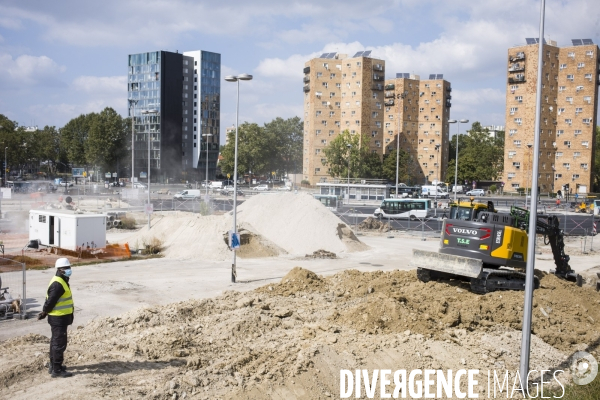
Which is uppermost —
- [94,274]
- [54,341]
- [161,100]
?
[161,100]

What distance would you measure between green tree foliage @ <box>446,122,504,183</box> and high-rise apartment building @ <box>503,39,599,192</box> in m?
7.38

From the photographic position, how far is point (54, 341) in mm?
9258

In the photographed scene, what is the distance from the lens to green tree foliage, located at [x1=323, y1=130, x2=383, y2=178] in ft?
281

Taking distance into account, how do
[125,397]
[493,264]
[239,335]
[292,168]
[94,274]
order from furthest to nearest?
[292,168]
[94,274]
[493,264]
[239,335]
[125,397]

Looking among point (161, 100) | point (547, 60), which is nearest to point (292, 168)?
point (161, 100)

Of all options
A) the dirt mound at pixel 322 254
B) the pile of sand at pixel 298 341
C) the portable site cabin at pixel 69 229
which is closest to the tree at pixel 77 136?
the portable site cabin at pixel 69 229

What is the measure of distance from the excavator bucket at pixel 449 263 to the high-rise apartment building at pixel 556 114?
75.4 metres

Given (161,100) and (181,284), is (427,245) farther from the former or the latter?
(161,100)

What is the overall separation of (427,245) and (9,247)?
83.2ft

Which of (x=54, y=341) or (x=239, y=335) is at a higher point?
(x=54, y=341)

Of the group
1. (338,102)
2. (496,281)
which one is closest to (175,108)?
(338,102)

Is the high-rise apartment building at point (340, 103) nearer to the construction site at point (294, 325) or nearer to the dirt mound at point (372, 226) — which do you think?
the dirt mound at point (372, 226)

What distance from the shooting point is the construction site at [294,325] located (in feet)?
31.3

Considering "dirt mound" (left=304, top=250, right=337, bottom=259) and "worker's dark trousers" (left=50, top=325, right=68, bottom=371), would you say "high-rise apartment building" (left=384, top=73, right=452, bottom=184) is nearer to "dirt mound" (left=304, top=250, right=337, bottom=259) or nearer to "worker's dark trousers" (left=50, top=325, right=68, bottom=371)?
"dirt mound" (left=304, top=250, right=337, bottom=259)
